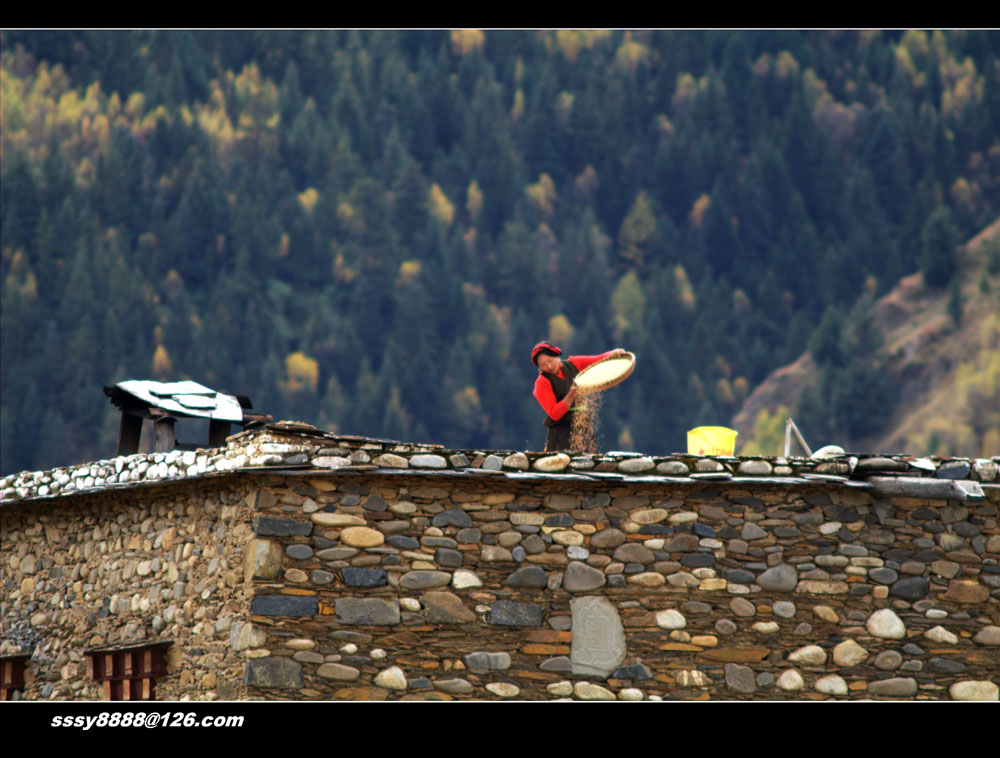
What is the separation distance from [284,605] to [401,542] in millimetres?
1019

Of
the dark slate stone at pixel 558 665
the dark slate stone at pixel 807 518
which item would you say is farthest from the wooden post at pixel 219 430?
the dark slate stone at pixel 807 518

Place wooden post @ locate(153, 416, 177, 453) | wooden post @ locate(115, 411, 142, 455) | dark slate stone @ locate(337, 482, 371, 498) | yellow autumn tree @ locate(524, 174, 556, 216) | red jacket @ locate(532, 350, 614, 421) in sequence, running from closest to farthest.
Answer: dark slate stone @ locate(337, 482, 371, 498)
red jacket @ locate(532, 350, 614, 421)
wooden post @ locate(153, 416, 177, 453)
wooden post @ locate(115, 411, 142, 455)
yellow autumn tree @ locate(524, 174, 556, 216)

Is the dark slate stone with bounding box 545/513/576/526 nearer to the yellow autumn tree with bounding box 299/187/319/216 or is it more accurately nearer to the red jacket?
the red jacket

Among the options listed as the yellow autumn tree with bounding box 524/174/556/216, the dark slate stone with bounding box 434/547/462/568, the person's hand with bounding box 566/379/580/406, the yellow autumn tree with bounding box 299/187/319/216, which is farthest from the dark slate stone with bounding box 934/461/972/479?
the yellow autumn tree with bounding box 524/174/556/216

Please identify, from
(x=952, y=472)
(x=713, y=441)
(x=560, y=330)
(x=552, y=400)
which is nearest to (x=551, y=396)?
(x=552, y=400)

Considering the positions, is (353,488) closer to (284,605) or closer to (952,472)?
(284,605)

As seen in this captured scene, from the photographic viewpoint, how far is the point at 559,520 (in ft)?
39.7

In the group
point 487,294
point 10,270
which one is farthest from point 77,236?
point 487,294

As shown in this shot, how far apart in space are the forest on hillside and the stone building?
68802 mm

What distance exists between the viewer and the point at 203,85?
10125 cm

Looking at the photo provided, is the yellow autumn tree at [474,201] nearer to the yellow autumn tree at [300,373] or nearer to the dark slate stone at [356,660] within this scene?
the yellow autumn tree at [300,373]

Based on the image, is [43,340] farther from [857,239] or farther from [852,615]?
[852,615]

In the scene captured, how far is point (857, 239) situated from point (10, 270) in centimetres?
5452

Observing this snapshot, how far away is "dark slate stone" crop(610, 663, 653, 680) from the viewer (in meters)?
11.9
